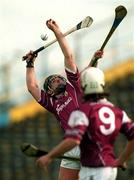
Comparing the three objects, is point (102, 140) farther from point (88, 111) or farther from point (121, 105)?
point (121, 105)

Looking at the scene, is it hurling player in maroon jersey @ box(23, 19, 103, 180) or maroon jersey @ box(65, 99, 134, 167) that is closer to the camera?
maroon jersey @ box(65, 99, 134, 167)

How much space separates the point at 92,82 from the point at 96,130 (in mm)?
445

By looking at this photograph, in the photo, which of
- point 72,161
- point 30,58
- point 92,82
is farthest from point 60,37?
point 92,82

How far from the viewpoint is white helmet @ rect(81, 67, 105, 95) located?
898 cm

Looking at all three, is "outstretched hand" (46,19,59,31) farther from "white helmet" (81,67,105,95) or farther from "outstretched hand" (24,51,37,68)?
"white helmet" (81,67,105,95)

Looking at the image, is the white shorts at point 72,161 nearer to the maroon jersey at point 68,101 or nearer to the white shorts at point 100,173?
the maroon jersey at point 68,101

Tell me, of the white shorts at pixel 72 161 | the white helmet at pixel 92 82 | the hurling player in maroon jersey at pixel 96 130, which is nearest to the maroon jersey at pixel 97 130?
the hurling player in maroon jersey at pixel 96 130

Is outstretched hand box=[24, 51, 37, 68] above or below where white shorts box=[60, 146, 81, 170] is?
above

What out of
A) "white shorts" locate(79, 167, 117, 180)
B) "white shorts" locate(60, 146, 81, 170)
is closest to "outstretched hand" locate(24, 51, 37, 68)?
"white shorts" locate(60, 146, 81, 170)

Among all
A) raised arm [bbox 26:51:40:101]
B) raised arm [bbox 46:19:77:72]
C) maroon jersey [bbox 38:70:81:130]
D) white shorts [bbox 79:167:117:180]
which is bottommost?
white shorts [bbox 79:167:117:180]

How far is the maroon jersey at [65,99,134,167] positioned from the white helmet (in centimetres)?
13

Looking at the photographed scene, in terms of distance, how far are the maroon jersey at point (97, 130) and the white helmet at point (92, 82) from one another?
0.42 ft

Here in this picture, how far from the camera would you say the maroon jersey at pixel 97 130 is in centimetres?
877

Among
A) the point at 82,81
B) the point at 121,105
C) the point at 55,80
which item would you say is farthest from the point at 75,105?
the point at 121,105
